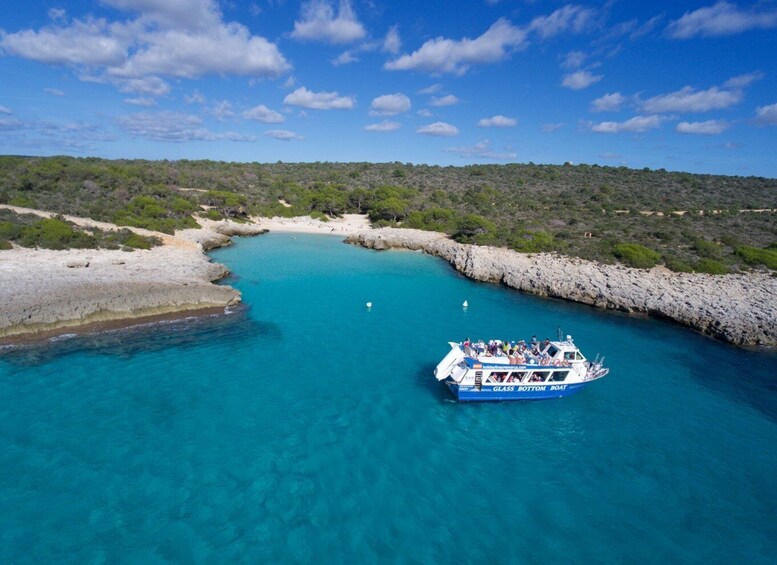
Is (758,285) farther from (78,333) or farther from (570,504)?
(78,333)

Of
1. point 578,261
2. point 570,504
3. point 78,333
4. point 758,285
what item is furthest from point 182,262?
point 758,285

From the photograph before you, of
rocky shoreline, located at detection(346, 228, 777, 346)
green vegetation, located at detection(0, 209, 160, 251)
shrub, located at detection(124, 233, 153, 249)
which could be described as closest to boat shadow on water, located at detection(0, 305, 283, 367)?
green vegetation, located at detection(0, 209, 160, 251)

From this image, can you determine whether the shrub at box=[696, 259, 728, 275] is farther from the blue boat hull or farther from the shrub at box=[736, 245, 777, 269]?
the blue boat hull

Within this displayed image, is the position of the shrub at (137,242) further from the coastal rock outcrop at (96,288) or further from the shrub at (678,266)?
the shrub at (678,266)

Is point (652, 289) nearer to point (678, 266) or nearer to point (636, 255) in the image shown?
point (678, 266)

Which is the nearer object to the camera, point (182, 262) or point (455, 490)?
point (455, 490)

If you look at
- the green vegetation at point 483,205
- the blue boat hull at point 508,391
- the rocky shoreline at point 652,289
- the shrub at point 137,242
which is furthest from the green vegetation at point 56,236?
the blue boat hull at point 508,391
